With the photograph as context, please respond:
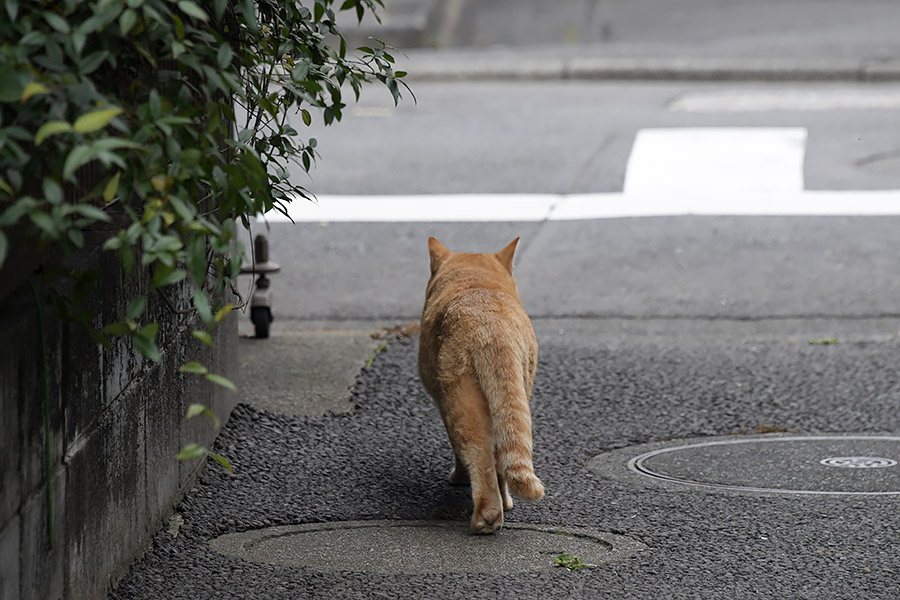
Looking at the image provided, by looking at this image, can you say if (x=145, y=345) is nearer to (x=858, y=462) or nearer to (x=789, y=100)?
(x=858, y=462)

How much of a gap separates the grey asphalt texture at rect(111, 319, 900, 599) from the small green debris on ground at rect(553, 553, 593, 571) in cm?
6

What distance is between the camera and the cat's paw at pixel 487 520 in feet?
Answer: 13.7

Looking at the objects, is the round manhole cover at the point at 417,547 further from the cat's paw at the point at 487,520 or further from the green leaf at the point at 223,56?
the green leaf at the point at 223,56

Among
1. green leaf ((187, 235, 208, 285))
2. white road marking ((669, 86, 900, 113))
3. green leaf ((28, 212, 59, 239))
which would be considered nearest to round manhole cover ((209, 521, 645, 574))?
green leaf ((187, 235, 208, 285))

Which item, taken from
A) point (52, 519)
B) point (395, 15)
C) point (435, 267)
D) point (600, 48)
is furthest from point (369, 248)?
point (395, 15)

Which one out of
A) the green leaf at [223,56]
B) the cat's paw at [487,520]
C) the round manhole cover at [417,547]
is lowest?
the round manhole cover at [417,547]

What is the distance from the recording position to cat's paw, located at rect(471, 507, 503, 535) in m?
4.18

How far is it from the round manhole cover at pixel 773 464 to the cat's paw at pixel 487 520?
33.9 inches

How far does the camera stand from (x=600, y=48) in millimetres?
17078

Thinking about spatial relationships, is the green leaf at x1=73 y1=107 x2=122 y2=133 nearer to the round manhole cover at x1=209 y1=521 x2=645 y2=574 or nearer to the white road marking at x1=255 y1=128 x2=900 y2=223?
the round manhole cover at x1=209 y1=521 x2=645 y2=574

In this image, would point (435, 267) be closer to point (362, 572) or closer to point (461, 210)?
point (362, 572)

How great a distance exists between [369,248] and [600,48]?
928 cm

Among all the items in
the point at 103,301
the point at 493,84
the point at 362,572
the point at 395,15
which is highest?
the point at 395,15

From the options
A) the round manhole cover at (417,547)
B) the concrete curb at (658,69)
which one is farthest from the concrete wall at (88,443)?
the concrete curb at (658,69)
